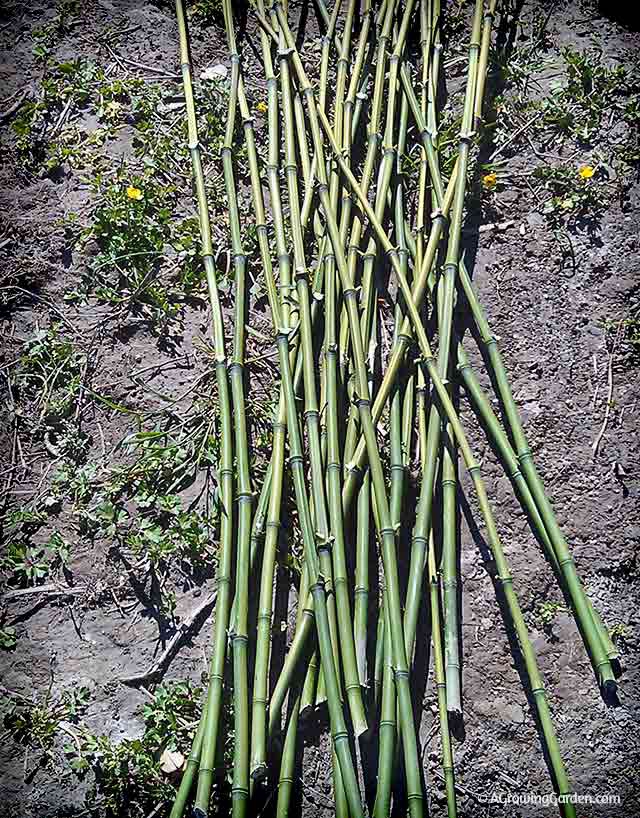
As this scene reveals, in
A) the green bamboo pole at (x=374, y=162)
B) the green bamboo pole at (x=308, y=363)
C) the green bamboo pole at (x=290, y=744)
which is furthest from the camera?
the green bamboo pole at (x=374, y=162)

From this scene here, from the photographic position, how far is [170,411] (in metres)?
2.70

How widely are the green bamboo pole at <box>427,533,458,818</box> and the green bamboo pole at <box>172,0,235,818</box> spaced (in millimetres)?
524

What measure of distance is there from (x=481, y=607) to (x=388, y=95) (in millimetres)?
1775

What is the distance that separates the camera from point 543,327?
8.94ft

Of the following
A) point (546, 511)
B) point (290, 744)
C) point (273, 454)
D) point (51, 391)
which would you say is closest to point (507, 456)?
point (546, 511)

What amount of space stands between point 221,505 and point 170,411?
1.44 feet

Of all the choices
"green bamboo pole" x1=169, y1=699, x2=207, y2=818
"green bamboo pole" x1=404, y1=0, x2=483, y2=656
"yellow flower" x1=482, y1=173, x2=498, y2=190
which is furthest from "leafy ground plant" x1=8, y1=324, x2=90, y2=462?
"yellow flower" x1=482, y1=173, x2=498, y2=190

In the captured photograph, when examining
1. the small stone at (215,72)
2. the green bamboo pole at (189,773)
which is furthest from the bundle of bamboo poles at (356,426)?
the small stone at (215,72)

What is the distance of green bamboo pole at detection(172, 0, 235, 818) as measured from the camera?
1982 millimetres

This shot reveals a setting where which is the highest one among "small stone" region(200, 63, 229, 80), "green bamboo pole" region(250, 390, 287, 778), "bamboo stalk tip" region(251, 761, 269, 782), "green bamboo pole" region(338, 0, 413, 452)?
"small stone" region(200, 63, 229, 80)

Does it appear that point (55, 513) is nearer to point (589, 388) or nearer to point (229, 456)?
point (229, 456)

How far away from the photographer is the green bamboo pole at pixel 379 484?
6.32ft

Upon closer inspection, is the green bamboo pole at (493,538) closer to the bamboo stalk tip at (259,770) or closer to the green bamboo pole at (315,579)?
the green bamboo pole at (315,579)

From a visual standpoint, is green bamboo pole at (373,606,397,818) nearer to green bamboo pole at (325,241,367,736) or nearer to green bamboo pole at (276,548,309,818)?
green bamboo pole at (325,241,367,736)
